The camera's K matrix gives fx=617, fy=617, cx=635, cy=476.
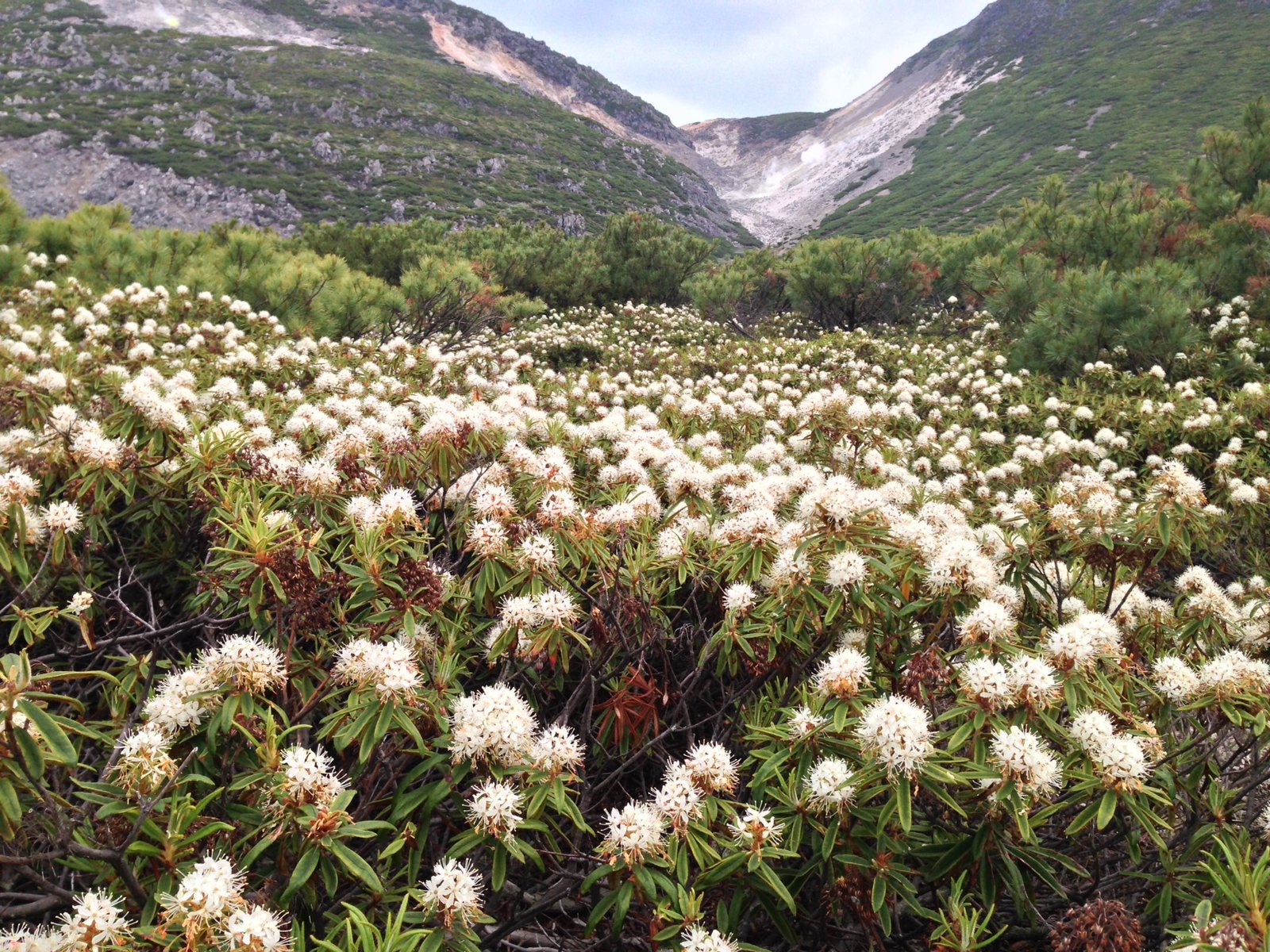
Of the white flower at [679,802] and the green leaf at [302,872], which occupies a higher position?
the green leaf at [302,872]

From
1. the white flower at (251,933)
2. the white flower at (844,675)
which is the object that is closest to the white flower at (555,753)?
the white flower at (251,933)

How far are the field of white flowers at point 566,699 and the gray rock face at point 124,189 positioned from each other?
45174 mm

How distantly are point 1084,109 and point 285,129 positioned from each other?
69842 mm

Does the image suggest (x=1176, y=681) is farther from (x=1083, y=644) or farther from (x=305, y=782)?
(x=305, y=782)

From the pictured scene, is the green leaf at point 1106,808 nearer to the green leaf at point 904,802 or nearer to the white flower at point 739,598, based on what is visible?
the green leaf at point 904,802

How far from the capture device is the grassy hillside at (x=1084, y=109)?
43656 mm

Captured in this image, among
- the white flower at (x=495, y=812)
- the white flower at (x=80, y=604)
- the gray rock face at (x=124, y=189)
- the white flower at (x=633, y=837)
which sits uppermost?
the gray rock face at (x=124, y=189)

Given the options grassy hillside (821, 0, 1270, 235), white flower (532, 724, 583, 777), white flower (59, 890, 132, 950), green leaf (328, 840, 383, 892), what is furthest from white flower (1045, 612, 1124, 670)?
→ grassy hillside (821, 0, 1270, 235)

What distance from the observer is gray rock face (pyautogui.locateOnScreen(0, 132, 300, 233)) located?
39219mm

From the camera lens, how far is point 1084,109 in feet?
179

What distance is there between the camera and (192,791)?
1.81 metres

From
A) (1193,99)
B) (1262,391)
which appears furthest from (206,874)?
(1193,99)

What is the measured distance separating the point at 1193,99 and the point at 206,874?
225 feet

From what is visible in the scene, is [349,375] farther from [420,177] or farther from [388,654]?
[420,177]
